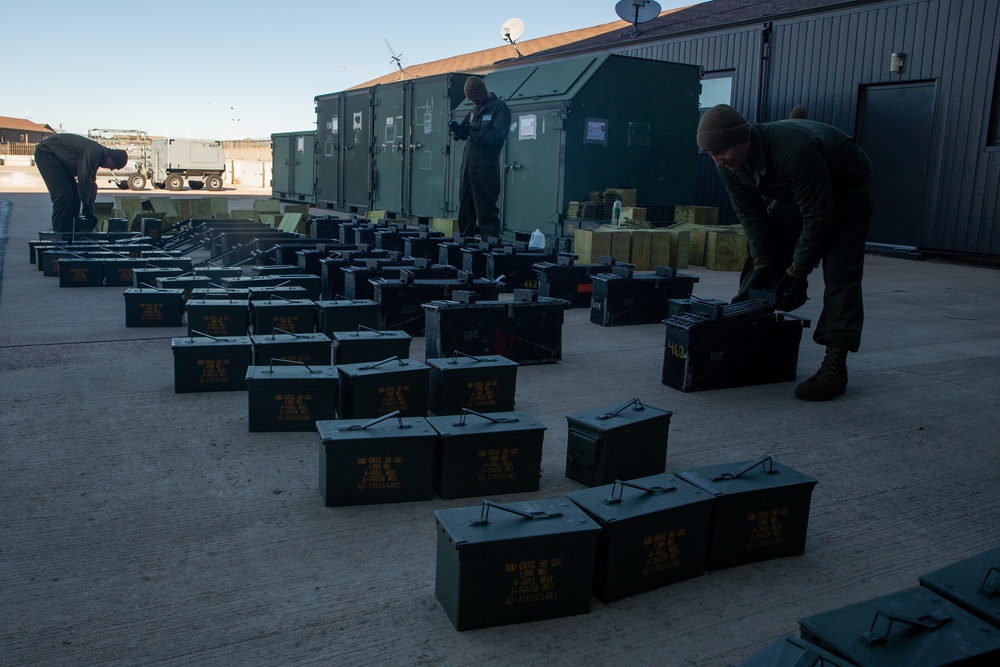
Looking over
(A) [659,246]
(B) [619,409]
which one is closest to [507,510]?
(B) [619,409]

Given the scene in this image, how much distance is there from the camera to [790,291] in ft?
16.4

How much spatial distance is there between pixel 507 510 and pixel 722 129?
2.77m

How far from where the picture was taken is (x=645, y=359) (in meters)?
5.94

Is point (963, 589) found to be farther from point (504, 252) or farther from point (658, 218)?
point (658, 218)

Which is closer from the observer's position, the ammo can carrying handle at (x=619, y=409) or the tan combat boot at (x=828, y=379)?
the ammo can carrying handle at (x=619, y=409)

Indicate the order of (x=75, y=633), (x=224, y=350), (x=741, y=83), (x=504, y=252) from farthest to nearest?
(x=741, y=83) → (x=504, y=252) → (x=224, y=350) → (x=75, y=633)

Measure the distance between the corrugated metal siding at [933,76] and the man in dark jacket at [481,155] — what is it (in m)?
7.36

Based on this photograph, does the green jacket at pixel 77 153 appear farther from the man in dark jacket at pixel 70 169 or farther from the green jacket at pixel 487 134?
the green jacket at pixel 487 134

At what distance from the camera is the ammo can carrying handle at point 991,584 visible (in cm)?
206

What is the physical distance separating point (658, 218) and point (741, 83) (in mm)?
5123

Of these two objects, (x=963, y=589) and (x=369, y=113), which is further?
(x=369, y=113)

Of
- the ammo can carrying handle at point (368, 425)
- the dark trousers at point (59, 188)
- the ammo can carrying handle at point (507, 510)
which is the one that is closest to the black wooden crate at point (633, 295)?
the ammo can carrying handle at point (368, 425)

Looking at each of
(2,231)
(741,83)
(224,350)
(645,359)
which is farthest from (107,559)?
(741,83)

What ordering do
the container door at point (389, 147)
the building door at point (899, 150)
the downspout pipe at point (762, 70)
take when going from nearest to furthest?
the building door at point (899, 150)
the downspout pipe at point (762, 70)
the container door at point (389, 147)
